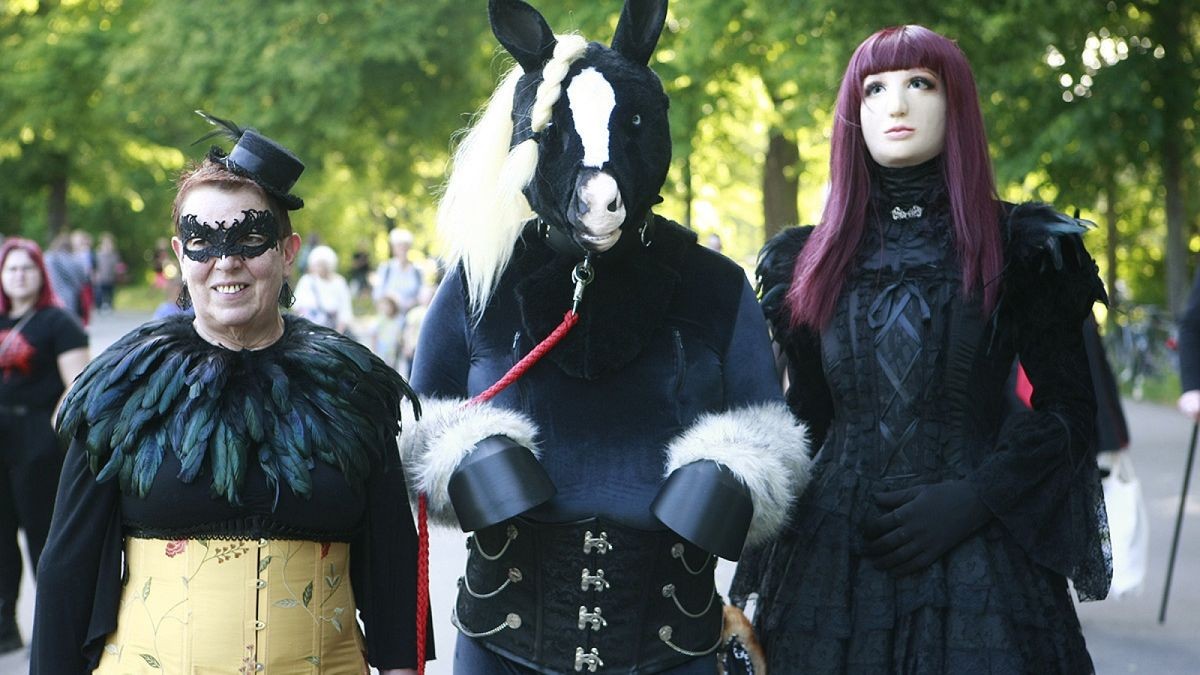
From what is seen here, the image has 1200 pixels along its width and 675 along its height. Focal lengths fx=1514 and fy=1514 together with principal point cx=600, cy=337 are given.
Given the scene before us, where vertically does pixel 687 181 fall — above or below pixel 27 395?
above

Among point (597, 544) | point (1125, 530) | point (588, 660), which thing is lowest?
point (588, 660)

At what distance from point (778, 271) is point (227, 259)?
149 centimetres

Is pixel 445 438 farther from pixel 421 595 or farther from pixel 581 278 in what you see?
pixel 581 278

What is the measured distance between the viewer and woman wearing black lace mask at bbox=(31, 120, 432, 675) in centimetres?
310

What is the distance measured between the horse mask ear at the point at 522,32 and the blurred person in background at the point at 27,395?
468cm

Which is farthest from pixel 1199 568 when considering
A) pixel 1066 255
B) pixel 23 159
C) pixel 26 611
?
pixel 23 159

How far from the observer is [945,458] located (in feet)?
11.9

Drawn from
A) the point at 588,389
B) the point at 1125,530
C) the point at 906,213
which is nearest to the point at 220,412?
the point at 588,389

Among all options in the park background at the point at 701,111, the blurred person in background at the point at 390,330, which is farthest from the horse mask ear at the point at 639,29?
the blurred person in background at the point at 390,330

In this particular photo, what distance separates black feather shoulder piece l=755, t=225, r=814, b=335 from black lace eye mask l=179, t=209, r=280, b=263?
1.37m

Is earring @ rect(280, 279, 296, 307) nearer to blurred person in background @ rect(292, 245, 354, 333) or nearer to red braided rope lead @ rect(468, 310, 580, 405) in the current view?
red braided rope lead @ rect(468, 310, 580, 405)

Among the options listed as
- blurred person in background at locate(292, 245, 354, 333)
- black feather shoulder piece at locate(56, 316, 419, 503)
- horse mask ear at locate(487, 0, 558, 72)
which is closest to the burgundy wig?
black feather shoulder piece at locate(56, 316, 419, 503)

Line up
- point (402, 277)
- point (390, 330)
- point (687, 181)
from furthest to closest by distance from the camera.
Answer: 1. point (402, 277)
2. point (390, 330)
3. point (687, 181)

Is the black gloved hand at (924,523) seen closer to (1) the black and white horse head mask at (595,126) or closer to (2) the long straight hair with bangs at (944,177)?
(2) the long straight hair with bangs at (944,177)
